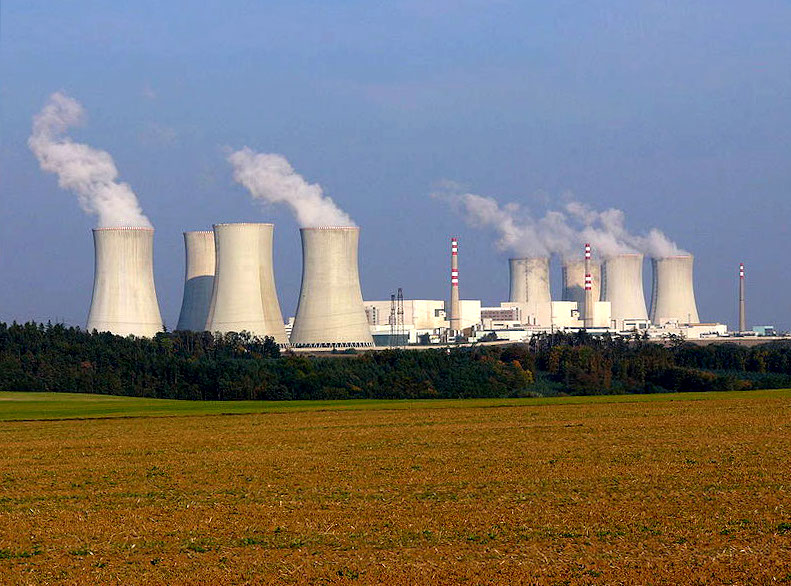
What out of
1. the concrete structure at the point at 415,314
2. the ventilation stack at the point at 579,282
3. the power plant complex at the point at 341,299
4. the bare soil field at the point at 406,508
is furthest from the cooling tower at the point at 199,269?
the bare soil field at the point at 406,508

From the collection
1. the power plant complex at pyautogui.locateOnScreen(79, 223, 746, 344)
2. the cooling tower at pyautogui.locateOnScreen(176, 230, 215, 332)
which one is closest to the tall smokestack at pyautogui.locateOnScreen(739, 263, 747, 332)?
the power plant complex at pyautogui.locateOnScreen(79, 223, 746, 344)

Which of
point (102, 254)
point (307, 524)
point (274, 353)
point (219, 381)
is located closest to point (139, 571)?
point (307, 524)

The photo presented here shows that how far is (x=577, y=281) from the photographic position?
3300 inches

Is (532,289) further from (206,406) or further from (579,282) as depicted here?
(206,406)

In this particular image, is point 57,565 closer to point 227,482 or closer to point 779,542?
point 227,482

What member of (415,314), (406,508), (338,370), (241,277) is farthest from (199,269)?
(406,508)

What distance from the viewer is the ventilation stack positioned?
8069 cm

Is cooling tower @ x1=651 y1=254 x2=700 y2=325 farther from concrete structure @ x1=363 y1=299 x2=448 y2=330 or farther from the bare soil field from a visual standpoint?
the bare soil field

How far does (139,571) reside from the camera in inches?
277

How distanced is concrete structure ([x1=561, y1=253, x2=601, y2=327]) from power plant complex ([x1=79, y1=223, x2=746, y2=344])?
9cm

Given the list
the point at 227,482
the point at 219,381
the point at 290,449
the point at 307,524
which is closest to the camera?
the point at 307,524

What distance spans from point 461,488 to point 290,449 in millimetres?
4562

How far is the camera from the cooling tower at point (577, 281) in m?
81.2

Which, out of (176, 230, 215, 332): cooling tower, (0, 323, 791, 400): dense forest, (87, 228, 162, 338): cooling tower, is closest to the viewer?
(0, 323, 791, 400): dense forest
